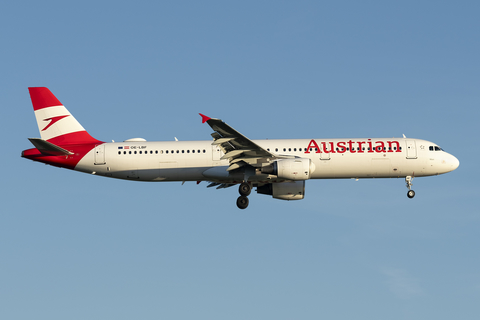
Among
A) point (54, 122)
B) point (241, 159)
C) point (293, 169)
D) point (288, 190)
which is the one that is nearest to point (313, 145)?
point (293, 169)

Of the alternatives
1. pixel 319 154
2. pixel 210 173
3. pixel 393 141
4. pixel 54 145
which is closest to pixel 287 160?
pixel 319 154

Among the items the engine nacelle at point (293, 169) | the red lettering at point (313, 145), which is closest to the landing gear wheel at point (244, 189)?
the engine nacelle at point (293, 169)

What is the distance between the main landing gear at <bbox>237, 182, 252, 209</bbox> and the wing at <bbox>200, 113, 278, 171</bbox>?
5.60ft

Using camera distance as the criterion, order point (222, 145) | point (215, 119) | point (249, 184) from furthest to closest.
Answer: point (249, 184)
point (222, 145)
point (215, 119)

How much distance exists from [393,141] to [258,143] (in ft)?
32.4

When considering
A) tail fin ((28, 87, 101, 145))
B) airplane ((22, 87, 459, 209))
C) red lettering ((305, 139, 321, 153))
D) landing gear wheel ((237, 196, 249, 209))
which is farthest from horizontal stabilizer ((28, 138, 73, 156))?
red lettering ((305, 139, 321, 153))

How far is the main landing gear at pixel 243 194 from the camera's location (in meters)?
41.7

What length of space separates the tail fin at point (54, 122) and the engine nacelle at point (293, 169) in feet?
46.3

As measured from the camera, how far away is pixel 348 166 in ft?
136

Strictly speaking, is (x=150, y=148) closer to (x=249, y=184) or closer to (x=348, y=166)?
(x=249, y=184)

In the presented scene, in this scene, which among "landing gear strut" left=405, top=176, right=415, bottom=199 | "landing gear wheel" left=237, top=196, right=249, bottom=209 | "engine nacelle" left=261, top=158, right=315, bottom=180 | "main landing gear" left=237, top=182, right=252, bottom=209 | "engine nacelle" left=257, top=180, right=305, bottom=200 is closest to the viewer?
"engine nacelle" left=261, top=158, right=315, bottom=180

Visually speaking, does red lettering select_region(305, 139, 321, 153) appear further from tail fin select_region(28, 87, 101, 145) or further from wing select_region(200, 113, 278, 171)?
tail fin select_region(28, 87, 101, 145)

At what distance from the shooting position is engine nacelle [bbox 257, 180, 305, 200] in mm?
44156

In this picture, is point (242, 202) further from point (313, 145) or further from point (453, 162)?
point (453, 162)
